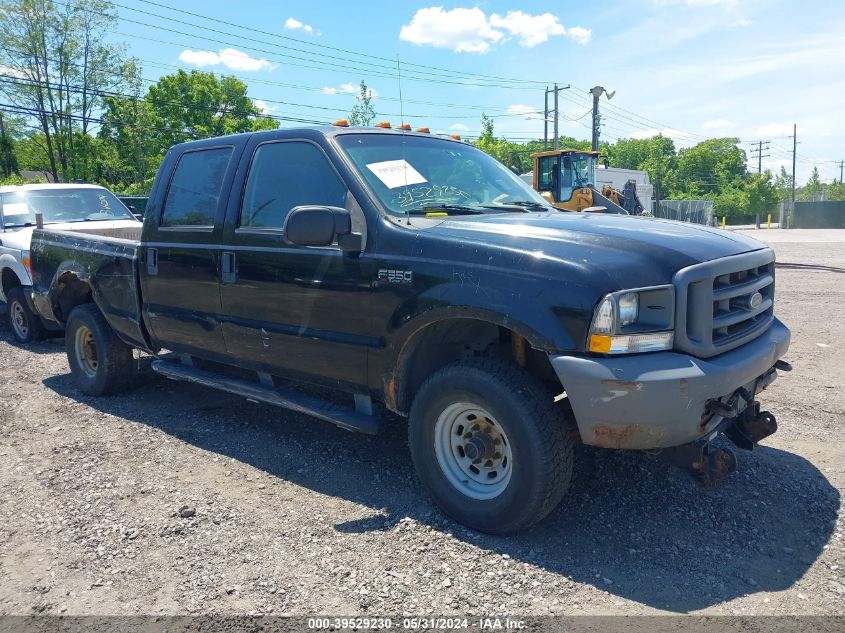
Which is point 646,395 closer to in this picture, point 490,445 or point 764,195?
point 490,445

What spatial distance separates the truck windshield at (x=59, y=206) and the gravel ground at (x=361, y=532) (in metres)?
4.89

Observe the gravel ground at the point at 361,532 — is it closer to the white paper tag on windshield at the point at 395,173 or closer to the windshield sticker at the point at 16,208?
the white paper tag on windshield at the point at 395,173

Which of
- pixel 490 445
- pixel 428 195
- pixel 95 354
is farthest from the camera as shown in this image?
pixel 95 354

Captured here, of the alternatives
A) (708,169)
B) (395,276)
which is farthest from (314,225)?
(708,169)

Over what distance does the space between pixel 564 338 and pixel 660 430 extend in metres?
0.56

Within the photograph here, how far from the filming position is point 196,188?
4.77 meters

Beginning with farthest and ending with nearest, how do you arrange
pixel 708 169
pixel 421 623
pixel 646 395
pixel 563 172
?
pixel 708 169 < pixel 563 172 < pixel 646 395 < pixel 421 623

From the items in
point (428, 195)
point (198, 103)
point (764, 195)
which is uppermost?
point (198, 103)

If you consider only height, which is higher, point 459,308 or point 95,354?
point 459,308

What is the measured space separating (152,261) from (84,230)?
3984 millimetres

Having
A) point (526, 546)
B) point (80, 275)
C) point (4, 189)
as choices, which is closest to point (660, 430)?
point (526, 546)

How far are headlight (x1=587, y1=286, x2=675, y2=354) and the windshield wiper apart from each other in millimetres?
1279

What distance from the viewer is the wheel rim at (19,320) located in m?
8.32

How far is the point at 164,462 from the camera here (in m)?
4.39
